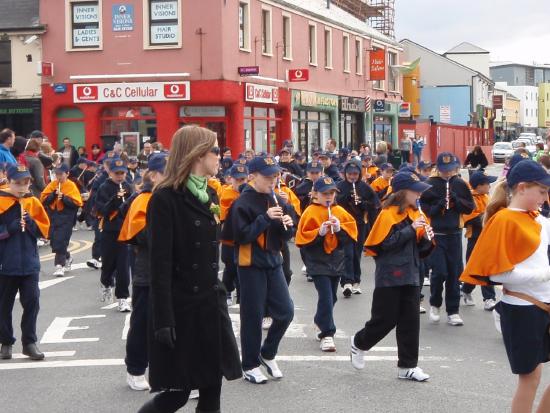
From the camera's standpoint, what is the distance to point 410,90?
60.1 m

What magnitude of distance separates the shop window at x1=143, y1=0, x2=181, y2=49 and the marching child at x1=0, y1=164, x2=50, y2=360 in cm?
2261

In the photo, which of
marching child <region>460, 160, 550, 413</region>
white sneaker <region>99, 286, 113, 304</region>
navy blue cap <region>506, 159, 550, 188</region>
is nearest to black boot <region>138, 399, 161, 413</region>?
marching child <region>460, 160, 550, 413</region>

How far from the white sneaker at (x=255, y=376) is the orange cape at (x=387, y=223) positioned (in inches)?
55.4

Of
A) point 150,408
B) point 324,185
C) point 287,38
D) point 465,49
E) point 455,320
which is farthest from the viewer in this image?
point 465,49

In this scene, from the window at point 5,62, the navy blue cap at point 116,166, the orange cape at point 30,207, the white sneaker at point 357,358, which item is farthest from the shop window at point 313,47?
the white sneaker at point 357,358

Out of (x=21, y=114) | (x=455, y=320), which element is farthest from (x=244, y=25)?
(x=455, y=320)

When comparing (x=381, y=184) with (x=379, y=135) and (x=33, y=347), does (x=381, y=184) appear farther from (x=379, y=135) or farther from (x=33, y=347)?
(x=379, y=135)

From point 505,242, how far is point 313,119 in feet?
109

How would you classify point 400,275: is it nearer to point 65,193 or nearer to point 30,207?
point 30,207

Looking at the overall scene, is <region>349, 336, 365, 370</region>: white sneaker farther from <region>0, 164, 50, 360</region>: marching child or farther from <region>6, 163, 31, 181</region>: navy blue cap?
<region>6, 163, 31, 181</region>: navy blue cap

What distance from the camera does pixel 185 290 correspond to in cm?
516

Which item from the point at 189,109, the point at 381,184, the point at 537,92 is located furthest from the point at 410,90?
the point at 537,92

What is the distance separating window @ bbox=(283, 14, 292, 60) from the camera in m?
35.8

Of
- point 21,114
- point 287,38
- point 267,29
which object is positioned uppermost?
point 267,29
